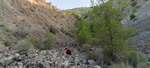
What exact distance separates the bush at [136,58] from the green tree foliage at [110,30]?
36 cm

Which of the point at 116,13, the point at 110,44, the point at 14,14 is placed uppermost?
the point at 14,14

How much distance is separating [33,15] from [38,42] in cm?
756

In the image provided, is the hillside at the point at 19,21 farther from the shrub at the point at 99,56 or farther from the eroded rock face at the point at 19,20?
the shrub at the point at 99,56

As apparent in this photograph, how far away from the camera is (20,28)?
37.5 ft

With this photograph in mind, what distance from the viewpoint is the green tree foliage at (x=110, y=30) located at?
7184 millimetres

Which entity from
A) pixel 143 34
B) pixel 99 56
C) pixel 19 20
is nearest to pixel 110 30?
pixel 99 56

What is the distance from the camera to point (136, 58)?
6617 mm

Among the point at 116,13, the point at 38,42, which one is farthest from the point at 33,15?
the point at 116,13

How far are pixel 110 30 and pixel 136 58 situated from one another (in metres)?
2.26

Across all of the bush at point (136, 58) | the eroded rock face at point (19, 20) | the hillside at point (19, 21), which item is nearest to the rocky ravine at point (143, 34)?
the bush at point (136, 58)

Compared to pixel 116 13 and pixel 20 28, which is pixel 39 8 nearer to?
pixel 20 28

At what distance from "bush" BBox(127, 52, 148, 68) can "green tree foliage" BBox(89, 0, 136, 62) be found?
36 cm

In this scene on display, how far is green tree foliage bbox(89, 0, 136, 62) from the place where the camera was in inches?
283

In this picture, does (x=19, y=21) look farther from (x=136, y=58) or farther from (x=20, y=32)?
(x=136, y=58)
